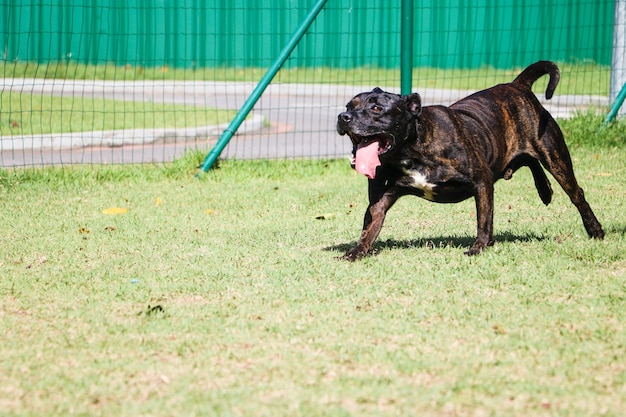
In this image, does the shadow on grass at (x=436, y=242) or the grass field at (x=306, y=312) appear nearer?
the grass field at (x=306, y=312)

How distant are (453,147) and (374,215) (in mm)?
697

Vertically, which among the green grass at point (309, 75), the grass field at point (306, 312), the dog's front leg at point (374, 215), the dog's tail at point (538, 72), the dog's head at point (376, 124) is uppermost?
the dog's tail at point (538, 72)

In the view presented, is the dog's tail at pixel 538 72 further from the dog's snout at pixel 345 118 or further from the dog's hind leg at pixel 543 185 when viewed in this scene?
the dog's snout at pixel 345 118

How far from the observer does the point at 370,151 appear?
590 centimetres

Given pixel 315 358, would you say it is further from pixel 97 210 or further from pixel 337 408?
pixel 97 210

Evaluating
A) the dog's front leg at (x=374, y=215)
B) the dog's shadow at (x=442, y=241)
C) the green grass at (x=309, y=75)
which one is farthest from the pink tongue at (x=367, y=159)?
the green grass at (x=309, y=75)

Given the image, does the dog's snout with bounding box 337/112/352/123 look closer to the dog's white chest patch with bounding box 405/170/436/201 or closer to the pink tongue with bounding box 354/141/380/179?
the pink tongue with bounding box 354/141/380/179

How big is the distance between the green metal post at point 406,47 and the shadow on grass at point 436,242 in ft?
12.1

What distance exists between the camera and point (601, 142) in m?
11.4

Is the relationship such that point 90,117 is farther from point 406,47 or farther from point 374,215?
point 374,215

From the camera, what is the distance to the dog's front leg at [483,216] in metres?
6.24

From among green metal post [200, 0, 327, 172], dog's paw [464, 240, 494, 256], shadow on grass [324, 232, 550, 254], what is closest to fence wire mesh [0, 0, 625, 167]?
green metal post [200, 0, 327, 172]

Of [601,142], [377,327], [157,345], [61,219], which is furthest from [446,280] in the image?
[601,142]

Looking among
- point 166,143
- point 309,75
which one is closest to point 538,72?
point 166,143
